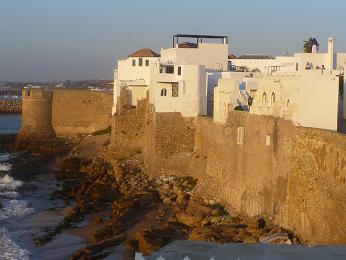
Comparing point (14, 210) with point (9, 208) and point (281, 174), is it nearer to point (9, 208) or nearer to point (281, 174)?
point (9, 208)

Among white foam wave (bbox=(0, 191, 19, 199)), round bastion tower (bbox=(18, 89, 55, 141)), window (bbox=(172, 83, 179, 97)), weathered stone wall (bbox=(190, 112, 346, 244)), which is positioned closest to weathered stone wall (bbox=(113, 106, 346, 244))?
weathered stone wall (bbox=(190, 112, 346, 244))

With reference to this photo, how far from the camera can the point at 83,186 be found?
23422mm

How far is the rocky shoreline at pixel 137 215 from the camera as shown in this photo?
14898 millimetres

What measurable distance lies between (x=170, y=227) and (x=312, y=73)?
571cm

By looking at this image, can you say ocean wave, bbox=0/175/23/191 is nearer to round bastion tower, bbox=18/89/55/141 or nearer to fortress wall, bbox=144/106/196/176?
fortress wall, bbox=144/106/196/176

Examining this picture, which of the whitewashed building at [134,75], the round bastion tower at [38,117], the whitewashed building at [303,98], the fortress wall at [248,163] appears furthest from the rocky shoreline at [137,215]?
the round bastion tower at [38,117]

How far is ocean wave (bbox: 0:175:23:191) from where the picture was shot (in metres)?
25.8

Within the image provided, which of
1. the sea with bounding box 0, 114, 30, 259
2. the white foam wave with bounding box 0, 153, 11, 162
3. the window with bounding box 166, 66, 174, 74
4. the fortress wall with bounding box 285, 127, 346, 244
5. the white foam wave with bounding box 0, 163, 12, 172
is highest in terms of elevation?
the window with bounding box 166, 66, 174, 74

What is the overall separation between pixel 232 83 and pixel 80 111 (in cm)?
1783

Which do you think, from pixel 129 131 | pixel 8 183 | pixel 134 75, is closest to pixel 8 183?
pixel 8 183

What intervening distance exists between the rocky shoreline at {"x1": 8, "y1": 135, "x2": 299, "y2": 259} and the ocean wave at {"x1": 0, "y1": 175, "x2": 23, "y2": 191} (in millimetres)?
1945

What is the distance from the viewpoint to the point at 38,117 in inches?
1436

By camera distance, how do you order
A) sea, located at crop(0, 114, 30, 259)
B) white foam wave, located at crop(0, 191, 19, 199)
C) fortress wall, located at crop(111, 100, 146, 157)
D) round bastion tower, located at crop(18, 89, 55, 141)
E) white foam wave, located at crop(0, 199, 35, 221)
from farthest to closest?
1. round bastion tower, located at crop(18, 89, 55, 141)
2. fortress wall, located at crop(111, 100, 146, 157)
3. white foam wave, located at crop(0, 191, 19, 199)
4. white foam wave, located at crop(0, 199, 35, 221)
5. sea, located at crop(0, 114, 30, 259)

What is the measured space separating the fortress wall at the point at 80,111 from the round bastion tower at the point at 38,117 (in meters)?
0.35
